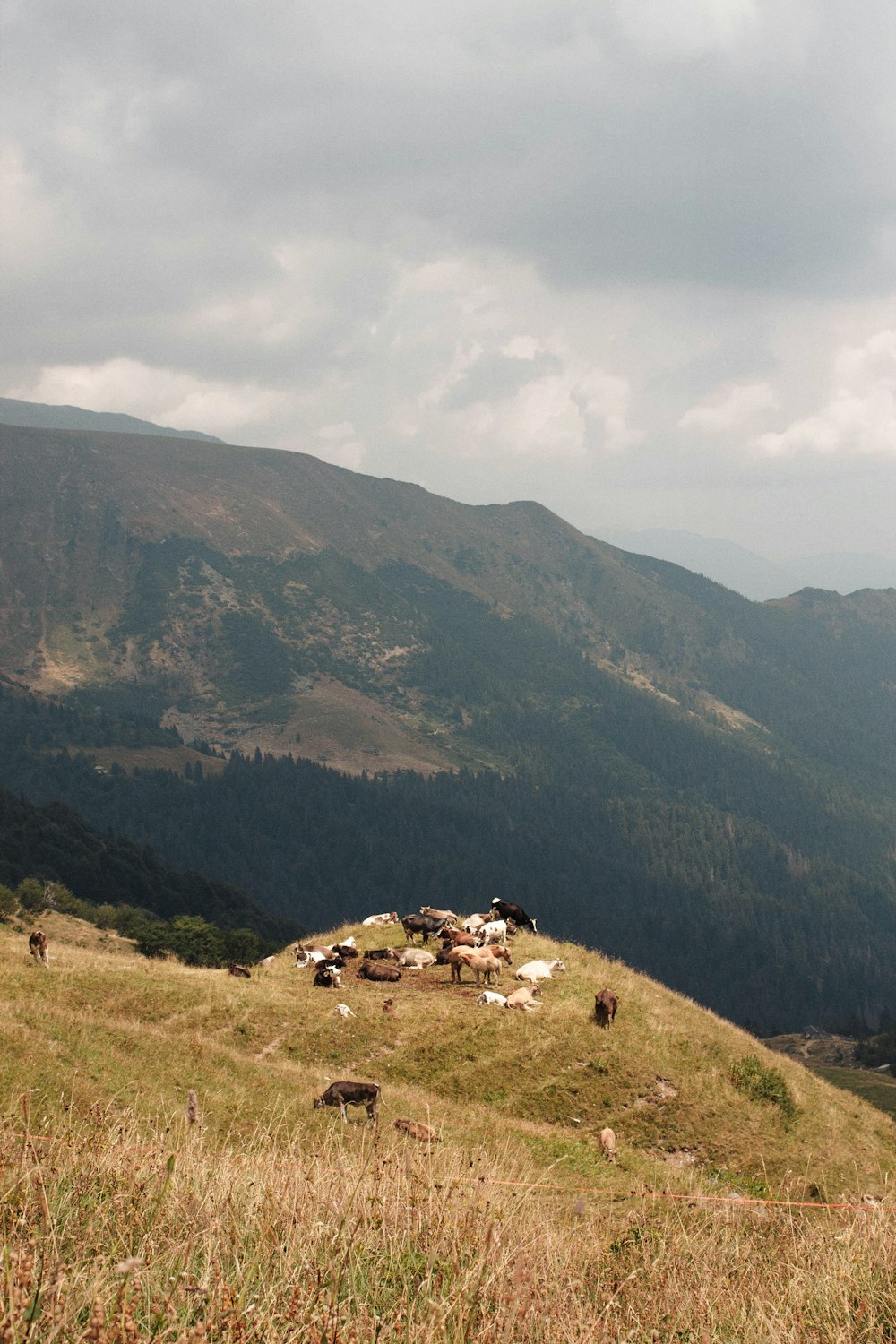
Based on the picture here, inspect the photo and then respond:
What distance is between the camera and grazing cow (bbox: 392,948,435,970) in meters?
35.8

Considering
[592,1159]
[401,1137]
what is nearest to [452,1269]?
[401,1137]

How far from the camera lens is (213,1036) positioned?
27500mm

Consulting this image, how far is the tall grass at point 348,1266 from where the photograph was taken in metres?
6.96

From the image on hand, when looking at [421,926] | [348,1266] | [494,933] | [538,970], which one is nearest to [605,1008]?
[538,970]

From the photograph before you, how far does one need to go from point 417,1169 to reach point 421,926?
2902 centimetres

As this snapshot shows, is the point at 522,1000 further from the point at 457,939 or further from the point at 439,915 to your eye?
the point at 439,915

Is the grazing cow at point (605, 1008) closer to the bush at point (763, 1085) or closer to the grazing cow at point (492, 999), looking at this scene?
the grazing cow at point (492, 999)

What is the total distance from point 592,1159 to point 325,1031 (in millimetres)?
10001

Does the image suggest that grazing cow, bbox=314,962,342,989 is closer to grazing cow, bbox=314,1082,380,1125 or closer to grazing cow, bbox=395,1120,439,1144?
grazing cow, bbox=314,1082,380,1125

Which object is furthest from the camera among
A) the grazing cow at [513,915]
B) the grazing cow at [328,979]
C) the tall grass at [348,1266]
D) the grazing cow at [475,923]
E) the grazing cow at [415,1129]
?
the grazing cow at [513,915]

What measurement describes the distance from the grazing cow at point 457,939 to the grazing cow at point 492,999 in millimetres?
4154

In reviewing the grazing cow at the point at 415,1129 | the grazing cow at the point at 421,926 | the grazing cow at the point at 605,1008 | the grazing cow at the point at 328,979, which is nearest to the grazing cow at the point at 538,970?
the grazing cow at the point at 605,1008

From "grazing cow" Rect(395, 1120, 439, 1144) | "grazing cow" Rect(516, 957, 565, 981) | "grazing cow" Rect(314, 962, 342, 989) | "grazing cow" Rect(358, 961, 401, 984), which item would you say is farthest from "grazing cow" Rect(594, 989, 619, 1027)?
"grazing cow" Rect(395, 1120, 439, 1144)

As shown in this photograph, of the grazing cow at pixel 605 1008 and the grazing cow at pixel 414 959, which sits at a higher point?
the grazing cow at pixel 605 1008
